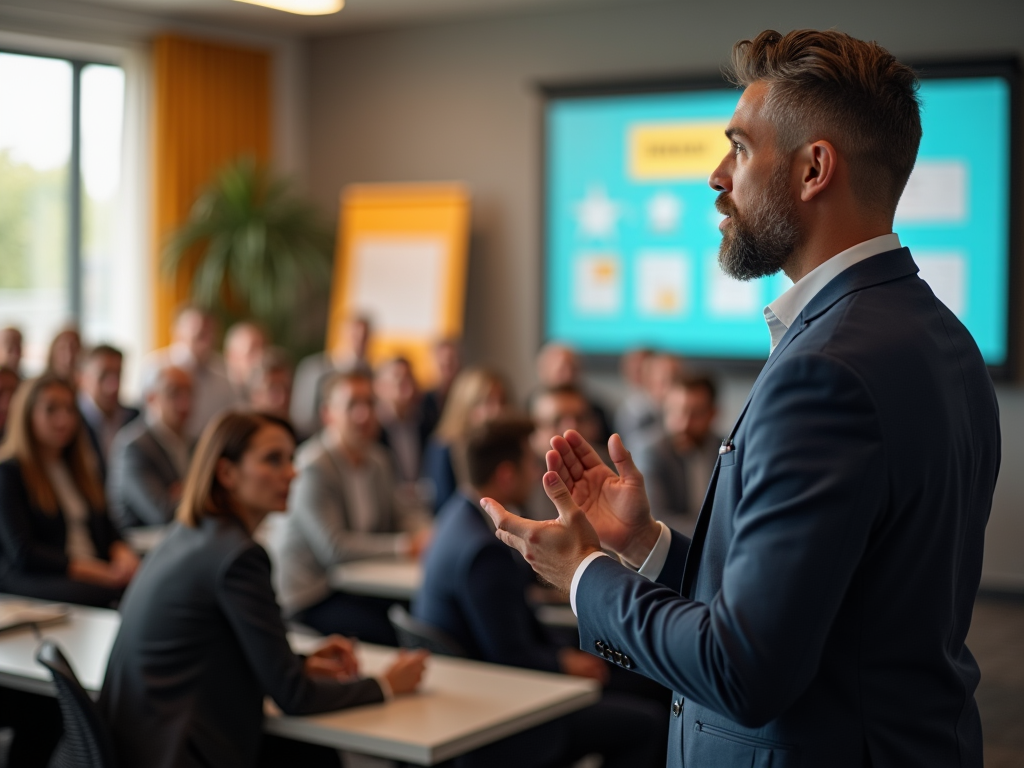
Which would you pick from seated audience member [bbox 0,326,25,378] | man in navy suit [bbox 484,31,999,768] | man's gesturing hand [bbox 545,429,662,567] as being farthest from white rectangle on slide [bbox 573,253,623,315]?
man in navy suit [bbox 484,31,999,768]

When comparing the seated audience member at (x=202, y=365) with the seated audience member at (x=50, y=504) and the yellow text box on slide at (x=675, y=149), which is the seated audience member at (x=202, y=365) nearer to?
the seated audience member at (x=50, y=504)

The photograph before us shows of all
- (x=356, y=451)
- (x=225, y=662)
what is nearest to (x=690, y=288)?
(x=356, y=451)

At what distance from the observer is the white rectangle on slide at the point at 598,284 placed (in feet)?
29.3

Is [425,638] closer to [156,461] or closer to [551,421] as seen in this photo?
[551,421]

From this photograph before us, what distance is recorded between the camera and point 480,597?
11.4 ft

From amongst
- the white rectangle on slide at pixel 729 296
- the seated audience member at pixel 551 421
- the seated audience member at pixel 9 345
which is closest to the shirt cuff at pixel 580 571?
the seated audience member at pixel 551 421

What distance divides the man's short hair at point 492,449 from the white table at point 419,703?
0.67 m

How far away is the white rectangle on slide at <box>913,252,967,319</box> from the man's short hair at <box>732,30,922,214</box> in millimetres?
6483

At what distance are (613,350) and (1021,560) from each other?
3161mm

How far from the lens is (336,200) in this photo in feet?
34.4

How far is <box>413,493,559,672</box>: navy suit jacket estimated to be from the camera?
346 cm

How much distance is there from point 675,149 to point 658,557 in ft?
23.7

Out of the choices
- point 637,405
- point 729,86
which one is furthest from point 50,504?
Result: point 729,86

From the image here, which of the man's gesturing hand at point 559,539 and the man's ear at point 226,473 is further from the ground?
the man's gesturing hand at point 559,539
